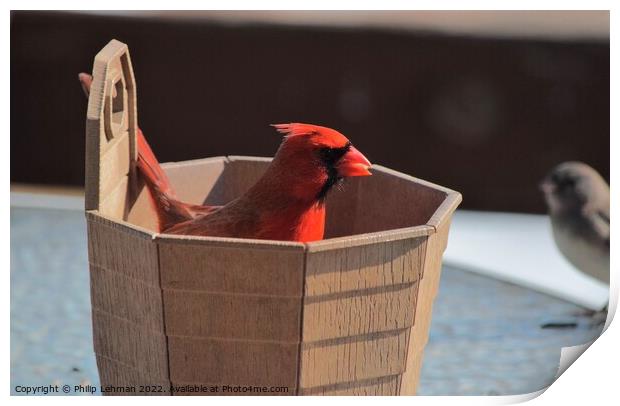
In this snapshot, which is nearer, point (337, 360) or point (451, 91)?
point (337, 360)

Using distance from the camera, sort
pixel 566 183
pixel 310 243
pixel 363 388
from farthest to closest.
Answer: pixel 566 183, pixel 363 388, pixel 310 243

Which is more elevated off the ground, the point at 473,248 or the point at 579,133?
the point at 579,133

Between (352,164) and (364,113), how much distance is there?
33 cm

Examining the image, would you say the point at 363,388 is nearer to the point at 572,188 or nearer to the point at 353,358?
the point at 353,358

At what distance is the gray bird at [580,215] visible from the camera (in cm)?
109

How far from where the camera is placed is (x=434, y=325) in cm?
121

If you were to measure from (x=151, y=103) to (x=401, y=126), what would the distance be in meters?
0.31

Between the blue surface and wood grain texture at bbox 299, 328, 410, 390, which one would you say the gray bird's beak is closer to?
the blue surface

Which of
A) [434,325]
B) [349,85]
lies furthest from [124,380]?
[434,325]

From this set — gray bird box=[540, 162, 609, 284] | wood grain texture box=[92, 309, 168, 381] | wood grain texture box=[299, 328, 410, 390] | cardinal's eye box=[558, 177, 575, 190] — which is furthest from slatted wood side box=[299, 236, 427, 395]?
cardinal's eye box=[558, 177, 575, 190]

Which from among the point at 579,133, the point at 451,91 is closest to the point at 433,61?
the point at 451,91

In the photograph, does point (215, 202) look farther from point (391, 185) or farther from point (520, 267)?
point (520, 267)

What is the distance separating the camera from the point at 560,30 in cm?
87

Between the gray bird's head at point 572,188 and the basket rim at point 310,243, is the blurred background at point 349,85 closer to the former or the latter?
the gray bird's head at point 572,188
